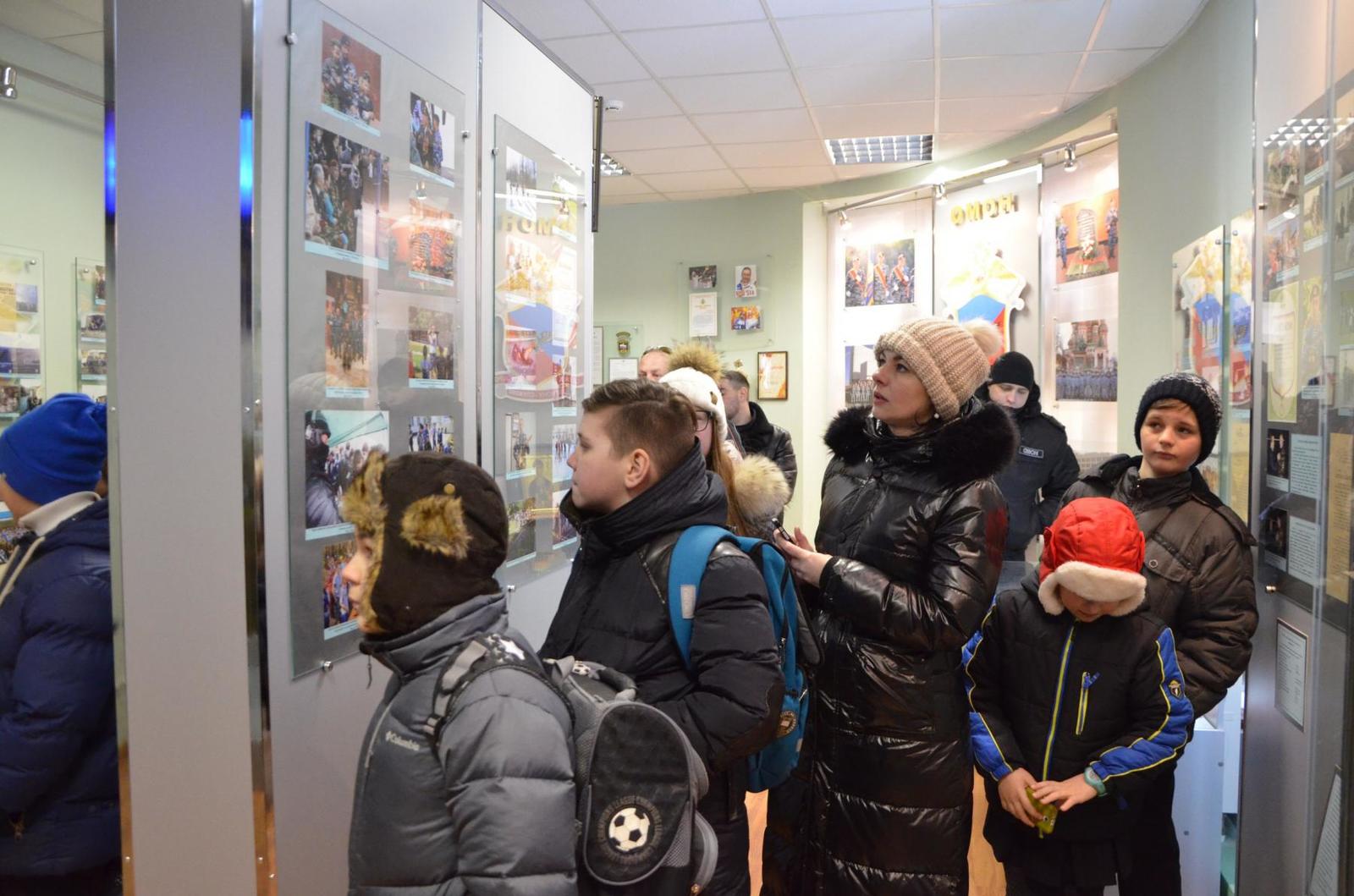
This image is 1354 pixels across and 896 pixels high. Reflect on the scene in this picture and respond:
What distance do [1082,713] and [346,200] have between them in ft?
6.16

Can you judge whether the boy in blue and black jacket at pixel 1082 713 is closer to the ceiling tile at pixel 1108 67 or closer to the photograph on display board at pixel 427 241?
the photograph on display board at pixel 427 241

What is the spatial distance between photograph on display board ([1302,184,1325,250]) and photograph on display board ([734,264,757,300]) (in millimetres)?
6259

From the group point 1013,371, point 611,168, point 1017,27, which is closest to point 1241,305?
point 1013,371

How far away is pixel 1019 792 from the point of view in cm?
203

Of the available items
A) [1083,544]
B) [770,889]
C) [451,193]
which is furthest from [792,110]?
[770,889]

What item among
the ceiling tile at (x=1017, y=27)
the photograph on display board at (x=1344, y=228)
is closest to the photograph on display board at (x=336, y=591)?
the photograph on display board at (x=1344, y=228)

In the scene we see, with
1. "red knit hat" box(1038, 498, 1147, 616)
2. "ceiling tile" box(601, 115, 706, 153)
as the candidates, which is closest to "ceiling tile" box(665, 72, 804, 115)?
"ceiling tile" box(601, 115, 706, 153)

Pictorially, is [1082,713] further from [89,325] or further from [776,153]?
[776,153]

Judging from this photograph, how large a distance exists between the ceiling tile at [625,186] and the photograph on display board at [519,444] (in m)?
5.13

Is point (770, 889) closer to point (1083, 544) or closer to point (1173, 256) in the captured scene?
point (1083, 544)

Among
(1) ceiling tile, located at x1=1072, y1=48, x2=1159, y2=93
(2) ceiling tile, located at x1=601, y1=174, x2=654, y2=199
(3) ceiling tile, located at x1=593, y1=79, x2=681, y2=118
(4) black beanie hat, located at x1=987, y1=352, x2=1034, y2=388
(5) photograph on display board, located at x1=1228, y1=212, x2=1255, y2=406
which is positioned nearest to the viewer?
(5) photograph on display board, located at x1=1228, y1=212, x2=1255, y2=406

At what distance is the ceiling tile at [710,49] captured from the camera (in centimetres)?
473

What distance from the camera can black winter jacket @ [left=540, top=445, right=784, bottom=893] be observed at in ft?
4.75

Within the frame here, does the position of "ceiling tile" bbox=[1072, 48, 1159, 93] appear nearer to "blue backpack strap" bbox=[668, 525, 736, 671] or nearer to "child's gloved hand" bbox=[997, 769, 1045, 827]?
"child's gloved hand" bbox=[997, 769, 1045, 827]
